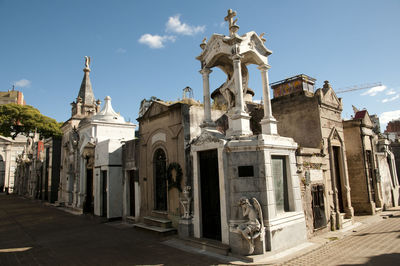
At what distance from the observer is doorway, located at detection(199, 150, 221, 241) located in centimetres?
783

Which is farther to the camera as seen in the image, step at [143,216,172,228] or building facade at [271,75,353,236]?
step at [143,216,172,228]

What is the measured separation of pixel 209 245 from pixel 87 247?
4.52 m

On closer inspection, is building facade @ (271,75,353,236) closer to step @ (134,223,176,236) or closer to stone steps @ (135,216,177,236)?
step @ (134,223,176,236)

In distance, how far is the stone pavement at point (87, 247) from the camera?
7250 millimetres

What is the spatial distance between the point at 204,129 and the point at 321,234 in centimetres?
550

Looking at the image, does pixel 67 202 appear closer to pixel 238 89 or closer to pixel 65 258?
pixel 65 258

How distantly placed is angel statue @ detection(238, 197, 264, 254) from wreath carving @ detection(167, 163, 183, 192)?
3489 millimetres

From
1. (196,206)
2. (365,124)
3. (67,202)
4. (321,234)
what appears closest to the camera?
(196,206)

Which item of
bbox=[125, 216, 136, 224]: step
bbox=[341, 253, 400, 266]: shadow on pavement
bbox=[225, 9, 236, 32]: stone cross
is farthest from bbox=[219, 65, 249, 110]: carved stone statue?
bbox=[125, 216, 136, 224]: step

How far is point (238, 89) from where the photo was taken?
25.7ft

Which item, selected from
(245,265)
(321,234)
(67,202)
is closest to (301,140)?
(321,234)

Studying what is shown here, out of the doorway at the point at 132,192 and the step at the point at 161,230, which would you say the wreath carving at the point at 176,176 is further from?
the doorway at the point at 132,192

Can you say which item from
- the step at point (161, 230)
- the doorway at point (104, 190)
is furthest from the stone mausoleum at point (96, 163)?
the step at point (161, 230)

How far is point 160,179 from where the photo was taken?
1124cm
